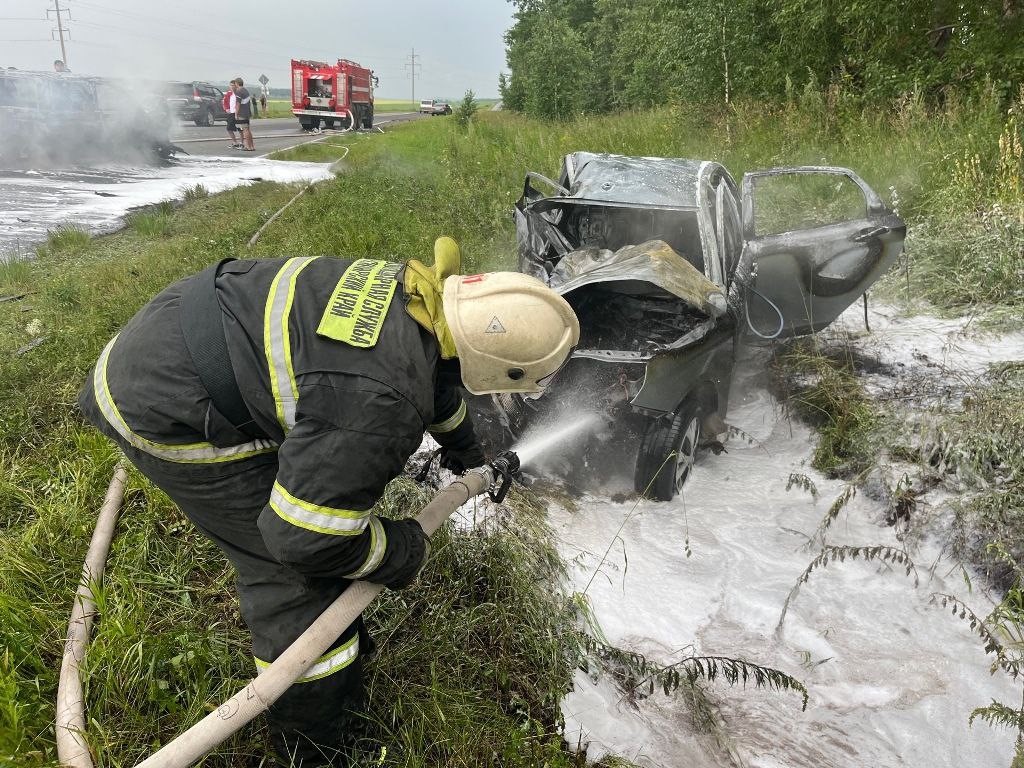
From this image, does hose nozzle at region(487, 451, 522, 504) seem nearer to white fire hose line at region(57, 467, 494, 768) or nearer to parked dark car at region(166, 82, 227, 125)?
white fire hose line at region(57, 467, 494, 768)

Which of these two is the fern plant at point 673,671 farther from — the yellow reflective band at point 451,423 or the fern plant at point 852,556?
the yellow reflective band at point 451,423

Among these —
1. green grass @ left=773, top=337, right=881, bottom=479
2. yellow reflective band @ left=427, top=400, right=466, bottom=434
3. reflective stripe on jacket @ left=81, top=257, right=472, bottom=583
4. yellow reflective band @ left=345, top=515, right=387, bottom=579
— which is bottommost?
green grass @ left=773, top=337, right=881, bottom=479

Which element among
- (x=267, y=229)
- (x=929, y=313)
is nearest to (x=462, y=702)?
(x=929, y=313)

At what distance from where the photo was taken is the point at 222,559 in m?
2.88

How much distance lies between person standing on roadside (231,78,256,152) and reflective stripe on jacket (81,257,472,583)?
52.3ft

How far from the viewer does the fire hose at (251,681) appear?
167 centimetres

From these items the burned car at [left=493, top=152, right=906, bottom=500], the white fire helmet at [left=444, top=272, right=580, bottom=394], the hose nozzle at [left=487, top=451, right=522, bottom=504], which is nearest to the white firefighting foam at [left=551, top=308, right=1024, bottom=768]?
the burned car at [left=493, top=152, right=906, bottom=500]

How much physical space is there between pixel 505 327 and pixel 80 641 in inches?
76.3

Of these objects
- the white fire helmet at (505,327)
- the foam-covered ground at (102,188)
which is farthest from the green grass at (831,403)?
the foam-covered ground at (102,188)

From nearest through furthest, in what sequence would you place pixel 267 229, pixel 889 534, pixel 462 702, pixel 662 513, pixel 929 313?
pixel 462 702 → pixel 889 534 → pixel 662 513 → pixel 929 313 → pixel 267 229

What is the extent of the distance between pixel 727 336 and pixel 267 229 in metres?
6.26

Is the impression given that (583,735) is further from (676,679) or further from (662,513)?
(662,513)

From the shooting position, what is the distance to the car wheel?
3.34m

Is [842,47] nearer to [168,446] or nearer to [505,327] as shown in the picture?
[505,327]
